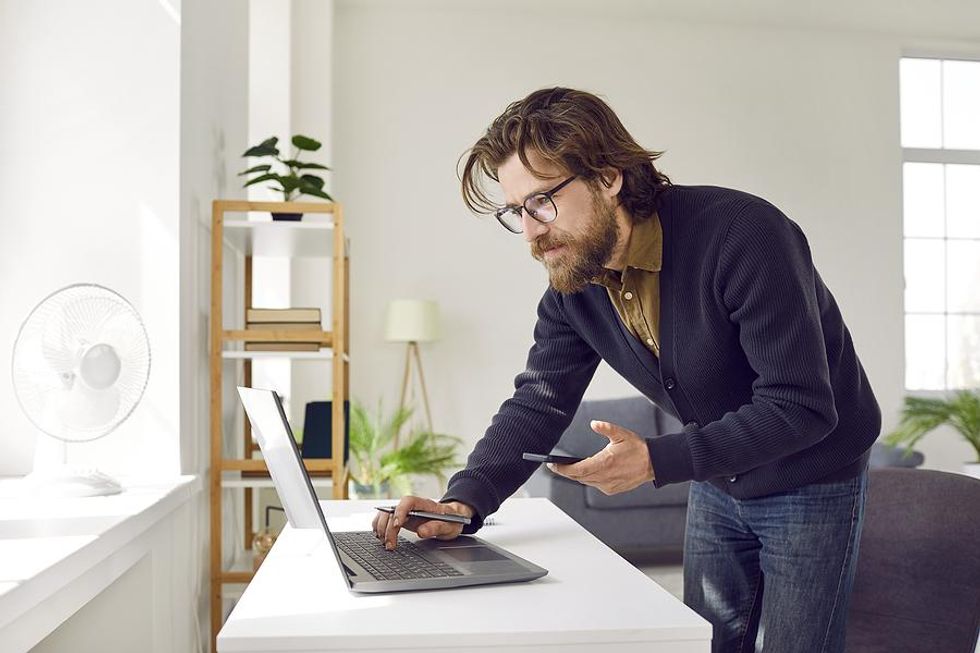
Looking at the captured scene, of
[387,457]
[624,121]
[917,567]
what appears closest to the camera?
[917,567]

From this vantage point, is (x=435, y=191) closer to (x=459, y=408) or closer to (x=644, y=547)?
(x=459, y=408)

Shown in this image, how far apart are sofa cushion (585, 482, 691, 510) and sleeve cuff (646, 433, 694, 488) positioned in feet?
12.0

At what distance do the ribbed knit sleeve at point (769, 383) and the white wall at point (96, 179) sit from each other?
1648 millimetres

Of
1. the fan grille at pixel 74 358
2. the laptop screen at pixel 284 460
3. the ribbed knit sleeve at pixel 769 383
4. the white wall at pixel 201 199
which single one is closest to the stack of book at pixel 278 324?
the white wall at pixel 201 199

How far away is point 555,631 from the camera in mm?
1069

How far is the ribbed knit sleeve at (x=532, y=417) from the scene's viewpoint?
162cm

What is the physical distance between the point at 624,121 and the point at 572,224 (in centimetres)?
560

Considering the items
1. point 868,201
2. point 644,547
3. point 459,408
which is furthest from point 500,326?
point 868,201

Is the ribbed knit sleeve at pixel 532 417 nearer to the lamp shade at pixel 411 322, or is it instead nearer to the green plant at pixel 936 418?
the lamp shade at pixel 411 322

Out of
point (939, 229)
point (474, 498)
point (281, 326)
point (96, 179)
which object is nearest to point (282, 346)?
point (281, 326)

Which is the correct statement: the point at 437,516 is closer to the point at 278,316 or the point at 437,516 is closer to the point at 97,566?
the point at 97,566

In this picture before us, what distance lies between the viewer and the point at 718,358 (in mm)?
1483

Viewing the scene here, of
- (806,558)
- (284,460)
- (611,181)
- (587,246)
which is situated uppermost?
(611,181)

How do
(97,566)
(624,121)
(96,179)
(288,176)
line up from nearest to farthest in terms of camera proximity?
(97,566) → (96,179) → (288,176) → (624,121)
